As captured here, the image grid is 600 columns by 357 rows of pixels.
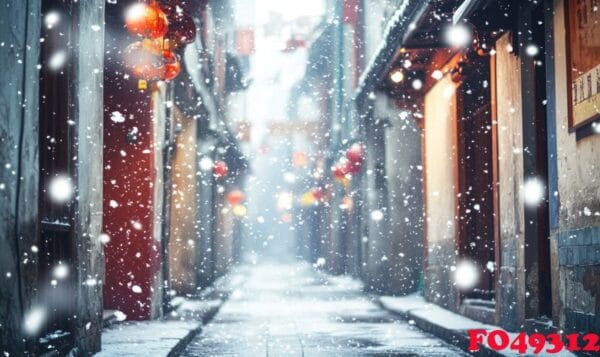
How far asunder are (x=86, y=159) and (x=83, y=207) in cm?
48

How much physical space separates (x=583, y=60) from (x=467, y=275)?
6.26 m

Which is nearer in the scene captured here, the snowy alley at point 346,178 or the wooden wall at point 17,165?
the wooden wall at point 17,165

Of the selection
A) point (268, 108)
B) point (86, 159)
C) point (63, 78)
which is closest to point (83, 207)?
point (86, 159)

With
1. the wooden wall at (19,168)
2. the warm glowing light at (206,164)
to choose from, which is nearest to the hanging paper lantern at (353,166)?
the warm glowing light at (206,164)

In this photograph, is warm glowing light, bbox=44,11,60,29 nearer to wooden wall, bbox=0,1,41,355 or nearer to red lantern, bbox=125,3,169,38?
wooden wall, bbox=0,1,41,355

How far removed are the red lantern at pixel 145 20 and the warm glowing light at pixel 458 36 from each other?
3.72 m

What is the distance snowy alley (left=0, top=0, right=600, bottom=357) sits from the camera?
7.04 meters

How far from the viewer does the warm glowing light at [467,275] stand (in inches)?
521

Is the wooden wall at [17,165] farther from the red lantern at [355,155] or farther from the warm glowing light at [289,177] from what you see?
the warm glowing light at [289,177]

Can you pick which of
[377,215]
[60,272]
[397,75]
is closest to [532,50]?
[60,272]

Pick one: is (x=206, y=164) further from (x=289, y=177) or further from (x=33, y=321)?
(x=289, y=177)

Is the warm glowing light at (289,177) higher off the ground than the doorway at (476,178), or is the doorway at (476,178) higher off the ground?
the warm glowing light at (289,177)

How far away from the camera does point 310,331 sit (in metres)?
12.1

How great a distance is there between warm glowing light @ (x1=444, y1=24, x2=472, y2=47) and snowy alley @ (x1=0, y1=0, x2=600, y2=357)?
0.09m
